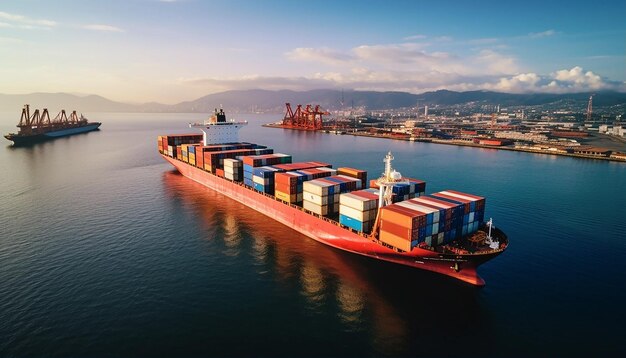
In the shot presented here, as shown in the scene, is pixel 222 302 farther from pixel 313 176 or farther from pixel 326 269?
pixel 313 176

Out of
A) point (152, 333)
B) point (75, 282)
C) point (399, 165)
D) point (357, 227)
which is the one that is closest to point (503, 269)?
point (357, 227)

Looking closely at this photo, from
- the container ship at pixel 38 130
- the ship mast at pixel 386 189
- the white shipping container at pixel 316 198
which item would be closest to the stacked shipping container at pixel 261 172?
the white shipping container at pixel 316 198

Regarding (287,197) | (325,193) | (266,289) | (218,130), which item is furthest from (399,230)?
(218,130)

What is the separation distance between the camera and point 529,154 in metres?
101

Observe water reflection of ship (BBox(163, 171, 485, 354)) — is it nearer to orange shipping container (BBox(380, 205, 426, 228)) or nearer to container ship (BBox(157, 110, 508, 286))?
container ship (BBox(157, 110, 508, 286))

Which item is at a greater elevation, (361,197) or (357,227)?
(361,197)

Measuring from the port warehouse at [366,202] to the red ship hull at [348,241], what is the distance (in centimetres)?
62

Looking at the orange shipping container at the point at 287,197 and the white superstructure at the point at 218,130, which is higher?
the white superstructure at the point at 218,130

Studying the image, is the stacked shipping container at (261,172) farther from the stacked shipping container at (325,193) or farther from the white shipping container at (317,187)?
the white shipping container at (317,187)

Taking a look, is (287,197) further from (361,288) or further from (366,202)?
(361,288)

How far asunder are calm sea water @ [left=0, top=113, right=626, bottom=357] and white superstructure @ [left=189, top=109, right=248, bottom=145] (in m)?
20.7

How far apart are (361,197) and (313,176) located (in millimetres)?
10194

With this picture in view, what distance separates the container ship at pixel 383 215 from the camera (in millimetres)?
24922

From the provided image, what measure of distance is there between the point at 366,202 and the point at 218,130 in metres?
44.9
